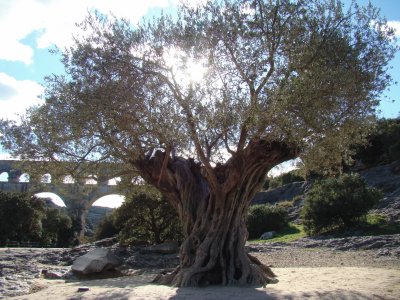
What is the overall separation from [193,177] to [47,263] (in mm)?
9611

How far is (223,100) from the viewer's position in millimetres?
10914

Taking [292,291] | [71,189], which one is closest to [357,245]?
[292,291]

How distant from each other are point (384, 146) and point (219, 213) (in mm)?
39676

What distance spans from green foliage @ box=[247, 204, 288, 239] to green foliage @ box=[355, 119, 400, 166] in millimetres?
12976

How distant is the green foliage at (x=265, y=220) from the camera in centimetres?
3397

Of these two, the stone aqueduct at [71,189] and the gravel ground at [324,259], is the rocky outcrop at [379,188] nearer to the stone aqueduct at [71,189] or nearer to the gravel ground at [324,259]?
the gravel ground at [324,259]

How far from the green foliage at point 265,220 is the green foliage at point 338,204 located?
174 inches

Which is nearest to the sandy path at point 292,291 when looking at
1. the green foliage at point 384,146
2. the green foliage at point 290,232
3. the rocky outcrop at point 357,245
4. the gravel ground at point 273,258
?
the gravel ground at point 273,258

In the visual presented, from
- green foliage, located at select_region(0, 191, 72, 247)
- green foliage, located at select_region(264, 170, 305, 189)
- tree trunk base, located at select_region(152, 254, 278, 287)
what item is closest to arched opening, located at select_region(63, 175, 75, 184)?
tree trunk base, located at select_region(152, 254, 278, 287)

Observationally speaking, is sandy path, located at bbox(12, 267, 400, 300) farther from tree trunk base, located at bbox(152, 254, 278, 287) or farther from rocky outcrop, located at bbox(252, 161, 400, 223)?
rocky outcrop, located at bbox(252, 161, 400, 223)

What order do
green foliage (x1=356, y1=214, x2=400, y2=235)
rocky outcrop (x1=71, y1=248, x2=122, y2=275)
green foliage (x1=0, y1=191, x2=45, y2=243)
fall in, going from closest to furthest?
rocky outcrop (x1=71, y1=248, x2=122, y2=275) < green foliage (x1=356, y1=214, x2=400, y2=235) < green foliage (x1=0, y1=191, x2=45, y2=243)

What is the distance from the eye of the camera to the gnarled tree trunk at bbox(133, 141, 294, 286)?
1141 cm

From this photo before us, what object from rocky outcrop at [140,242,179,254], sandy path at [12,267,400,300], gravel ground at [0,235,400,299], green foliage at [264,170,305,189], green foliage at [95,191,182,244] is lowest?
sandy path at [12,267,400,300]

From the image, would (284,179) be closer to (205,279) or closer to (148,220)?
(148,220)
